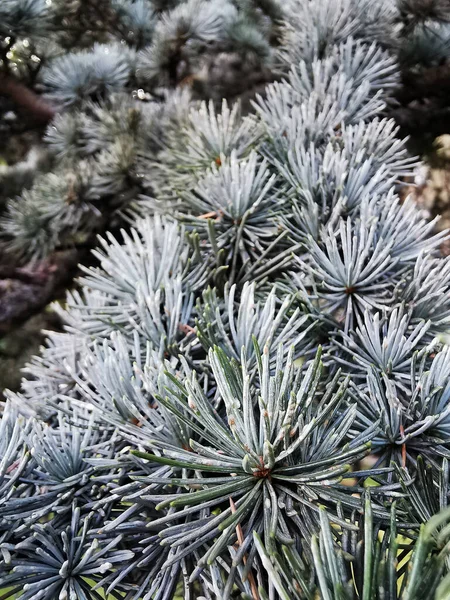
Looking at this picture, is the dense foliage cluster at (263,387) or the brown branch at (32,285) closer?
the dense foliage cluster at (263,387)

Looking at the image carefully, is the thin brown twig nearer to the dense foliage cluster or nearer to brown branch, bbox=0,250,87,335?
the dense foliage cluster

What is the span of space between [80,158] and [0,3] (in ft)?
0.62

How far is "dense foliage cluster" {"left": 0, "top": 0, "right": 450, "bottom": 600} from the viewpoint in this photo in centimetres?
18

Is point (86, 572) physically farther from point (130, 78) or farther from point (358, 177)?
point (130, 78)

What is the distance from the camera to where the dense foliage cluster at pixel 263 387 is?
0.18 meters

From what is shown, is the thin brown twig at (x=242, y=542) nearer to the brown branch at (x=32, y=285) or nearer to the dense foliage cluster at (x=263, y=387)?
the dense foliage cluster at (x=263, y=387)

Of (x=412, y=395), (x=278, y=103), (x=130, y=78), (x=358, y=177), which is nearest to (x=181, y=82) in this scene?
(x=130, y=78)

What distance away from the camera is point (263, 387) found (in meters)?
0.19

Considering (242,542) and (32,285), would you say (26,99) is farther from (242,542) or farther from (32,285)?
(242,542)

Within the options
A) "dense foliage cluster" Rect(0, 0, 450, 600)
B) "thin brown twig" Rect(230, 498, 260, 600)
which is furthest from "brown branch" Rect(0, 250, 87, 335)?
"thin brown twig" Rect(230, 498, 260, 600)

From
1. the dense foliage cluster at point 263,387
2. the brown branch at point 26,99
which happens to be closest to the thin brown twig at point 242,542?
the dense foliage cluster at point 263,387

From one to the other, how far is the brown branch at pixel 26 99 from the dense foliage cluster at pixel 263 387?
0.27 metres

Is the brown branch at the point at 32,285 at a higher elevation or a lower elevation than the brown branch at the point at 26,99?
lower

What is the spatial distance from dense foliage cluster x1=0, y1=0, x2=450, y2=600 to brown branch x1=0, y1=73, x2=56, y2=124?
0.27 m
